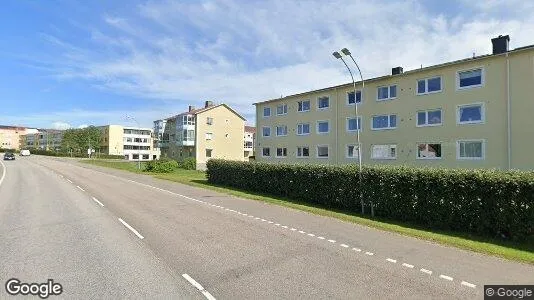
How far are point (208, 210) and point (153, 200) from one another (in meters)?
4.19

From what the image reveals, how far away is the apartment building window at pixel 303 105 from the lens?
4233cm

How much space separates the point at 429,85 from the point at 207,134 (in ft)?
144

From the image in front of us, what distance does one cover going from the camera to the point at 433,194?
1300cm

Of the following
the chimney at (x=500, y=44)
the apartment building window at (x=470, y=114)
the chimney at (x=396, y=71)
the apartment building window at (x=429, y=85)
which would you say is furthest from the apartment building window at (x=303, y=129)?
the chimney at (x=500, y=44)

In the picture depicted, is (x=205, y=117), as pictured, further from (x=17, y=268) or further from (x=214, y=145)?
(x=17, y=268)

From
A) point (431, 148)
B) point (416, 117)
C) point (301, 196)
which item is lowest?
point (301, 196)

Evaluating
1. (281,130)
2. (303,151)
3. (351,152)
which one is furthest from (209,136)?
(351,152)

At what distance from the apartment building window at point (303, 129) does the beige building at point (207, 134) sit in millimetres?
23730

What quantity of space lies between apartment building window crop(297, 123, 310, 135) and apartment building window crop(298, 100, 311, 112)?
1.69 metres

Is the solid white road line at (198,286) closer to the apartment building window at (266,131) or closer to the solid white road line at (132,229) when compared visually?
the solid white road line at (132,229)

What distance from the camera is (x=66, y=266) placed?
7.01 m

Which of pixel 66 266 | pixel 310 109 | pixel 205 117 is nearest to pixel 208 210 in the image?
pixel 66 266

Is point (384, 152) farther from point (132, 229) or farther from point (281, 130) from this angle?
point (132, 229)

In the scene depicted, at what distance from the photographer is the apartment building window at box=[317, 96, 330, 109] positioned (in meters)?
39.8
